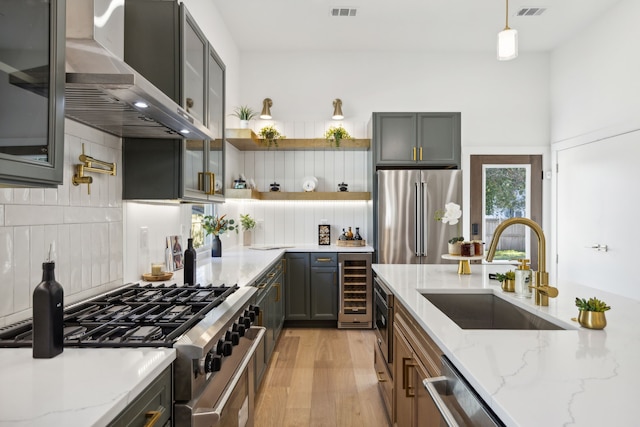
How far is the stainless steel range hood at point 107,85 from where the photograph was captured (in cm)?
Result: 126

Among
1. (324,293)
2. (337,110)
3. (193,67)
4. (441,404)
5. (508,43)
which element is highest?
(337,110)

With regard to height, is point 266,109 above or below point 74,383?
above

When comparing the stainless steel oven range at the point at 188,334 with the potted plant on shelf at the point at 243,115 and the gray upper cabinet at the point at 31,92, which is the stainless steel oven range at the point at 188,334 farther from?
the potted plant on shelf at the point at 243,115

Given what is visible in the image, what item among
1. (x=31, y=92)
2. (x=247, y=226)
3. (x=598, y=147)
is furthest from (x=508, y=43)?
(x=247, y=226)

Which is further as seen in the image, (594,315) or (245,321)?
(245,321)

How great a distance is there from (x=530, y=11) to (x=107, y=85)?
446 cm

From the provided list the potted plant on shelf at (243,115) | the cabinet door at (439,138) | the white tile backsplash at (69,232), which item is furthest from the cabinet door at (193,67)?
the cabinet door at (439,138)

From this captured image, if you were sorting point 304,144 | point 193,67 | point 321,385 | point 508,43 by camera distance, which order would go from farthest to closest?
point 304,144 → point 321,385 → point 508,43 → point 193,67

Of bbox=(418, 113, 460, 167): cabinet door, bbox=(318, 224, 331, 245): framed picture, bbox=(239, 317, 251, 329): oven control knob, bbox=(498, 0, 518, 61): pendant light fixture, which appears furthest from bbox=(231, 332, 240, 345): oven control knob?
bbox=(318, 224, 331, 245): framed picture

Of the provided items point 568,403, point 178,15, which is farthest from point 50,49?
point 568,403

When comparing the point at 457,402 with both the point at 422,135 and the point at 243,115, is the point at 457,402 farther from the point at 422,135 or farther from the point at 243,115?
the point at 243,115

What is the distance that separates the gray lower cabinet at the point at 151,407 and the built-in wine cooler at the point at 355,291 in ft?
11.4

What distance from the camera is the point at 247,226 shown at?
5027 mm

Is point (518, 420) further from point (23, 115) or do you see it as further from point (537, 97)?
point (537, 97)
